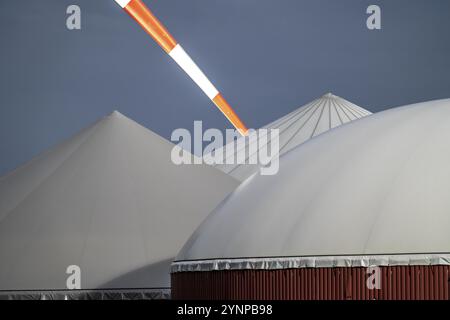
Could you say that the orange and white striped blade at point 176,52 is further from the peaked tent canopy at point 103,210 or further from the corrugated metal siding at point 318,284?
the corrugated metal siding at point 318,284

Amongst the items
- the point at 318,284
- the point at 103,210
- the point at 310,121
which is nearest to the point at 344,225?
the point at 318,284

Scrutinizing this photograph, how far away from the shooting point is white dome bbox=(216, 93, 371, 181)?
5762 cm

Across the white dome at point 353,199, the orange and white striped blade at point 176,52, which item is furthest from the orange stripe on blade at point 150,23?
the white dome at point 353,199

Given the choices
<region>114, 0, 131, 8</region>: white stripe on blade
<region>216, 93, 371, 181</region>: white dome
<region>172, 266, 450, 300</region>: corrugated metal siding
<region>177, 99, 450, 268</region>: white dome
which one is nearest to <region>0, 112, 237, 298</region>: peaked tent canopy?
<region>114, 0, 131, 8</region>: white stripe on blade

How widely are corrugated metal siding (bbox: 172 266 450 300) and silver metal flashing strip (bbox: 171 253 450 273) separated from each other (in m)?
0.10

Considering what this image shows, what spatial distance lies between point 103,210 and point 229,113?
74.6ft

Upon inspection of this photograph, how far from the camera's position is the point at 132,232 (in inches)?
1677

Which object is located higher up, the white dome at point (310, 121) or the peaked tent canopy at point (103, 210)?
the white dome at point (310, 121)

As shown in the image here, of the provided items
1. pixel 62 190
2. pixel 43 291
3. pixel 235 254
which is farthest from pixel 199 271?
pixel 62 190

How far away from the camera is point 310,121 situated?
59625 mm

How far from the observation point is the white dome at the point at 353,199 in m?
25.0

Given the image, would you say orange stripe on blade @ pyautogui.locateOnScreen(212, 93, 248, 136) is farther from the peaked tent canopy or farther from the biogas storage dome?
the biogas storage dome

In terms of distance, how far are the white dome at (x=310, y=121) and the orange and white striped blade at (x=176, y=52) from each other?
326 centimetres
